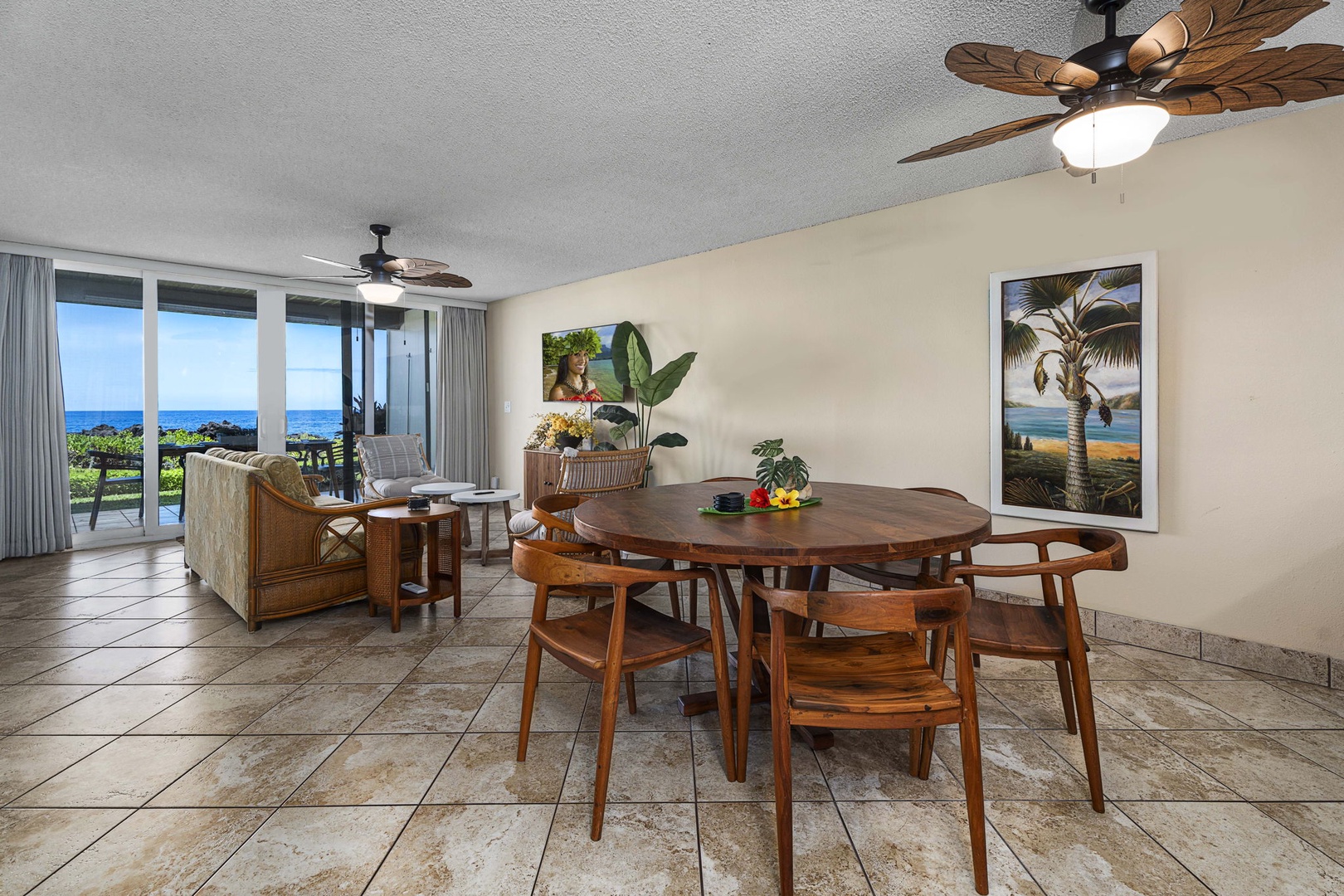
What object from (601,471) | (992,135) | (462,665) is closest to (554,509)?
(462,665)

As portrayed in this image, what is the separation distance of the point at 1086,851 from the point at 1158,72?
2.05m

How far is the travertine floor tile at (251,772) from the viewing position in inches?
72.9

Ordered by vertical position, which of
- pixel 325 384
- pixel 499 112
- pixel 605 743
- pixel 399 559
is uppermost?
pixel 499 112

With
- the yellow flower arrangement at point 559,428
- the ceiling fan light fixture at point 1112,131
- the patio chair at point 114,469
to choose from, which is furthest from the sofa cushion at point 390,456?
the ceiling fan light fixture at point 1112,131

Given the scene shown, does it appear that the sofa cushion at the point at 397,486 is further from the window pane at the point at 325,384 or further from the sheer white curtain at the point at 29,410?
the sheer white curtain at the point at 29,410

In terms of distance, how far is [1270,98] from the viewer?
1743 millimetres

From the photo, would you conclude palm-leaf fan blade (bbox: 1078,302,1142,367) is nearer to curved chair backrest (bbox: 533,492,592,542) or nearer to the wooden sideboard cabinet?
curved chair backrest (bbox: 533,492,592,542)

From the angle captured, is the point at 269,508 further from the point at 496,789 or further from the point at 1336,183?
the point at 1336,183

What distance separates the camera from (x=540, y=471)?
5.94 m

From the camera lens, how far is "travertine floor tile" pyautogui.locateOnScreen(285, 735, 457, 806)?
1859 mm

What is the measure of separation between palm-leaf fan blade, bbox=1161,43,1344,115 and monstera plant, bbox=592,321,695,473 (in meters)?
3.34

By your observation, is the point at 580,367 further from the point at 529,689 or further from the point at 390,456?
the point at 529,689

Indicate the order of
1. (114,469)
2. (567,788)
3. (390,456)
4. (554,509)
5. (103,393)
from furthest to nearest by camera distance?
(390,456) → (114,469) → (103,393) → (554,509) → (567,788)

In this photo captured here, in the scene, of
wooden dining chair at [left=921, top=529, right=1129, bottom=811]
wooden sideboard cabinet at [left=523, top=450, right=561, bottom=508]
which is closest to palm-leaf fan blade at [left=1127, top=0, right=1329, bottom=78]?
wooden dining chair at [left=921, top=529, right=1129, bottom=811]
